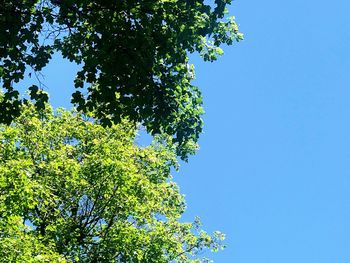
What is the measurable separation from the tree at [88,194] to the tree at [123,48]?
11253 mm

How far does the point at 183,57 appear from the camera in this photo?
12.2 metres

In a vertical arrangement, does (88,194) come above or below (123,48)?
above

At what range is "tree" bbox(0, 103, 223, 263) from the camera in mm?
24969

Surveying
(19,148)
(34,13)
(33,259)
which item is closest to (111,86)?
(34,13)

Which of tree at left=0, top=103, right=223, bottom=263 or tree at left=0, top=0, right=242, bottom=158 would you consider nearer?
tree at left=0, top=0, right=242, bottom=158

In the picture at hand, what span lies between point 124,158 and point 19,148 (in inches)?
267

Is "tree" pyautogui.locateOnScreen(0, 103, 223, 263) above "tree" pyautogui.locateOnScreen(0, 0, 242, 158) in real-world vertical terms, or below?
above

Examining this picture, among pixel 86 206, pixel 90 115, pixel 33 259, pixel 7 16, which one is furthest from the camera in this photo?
pixel 90 115

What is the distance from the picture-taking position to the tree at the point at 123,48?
438 inches

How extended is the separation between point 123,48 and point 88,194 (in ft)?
58.7

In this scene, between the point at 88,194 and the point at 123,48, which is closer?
the point at 123,48

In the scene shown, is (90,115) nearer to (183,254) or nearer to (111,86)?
(183,254)

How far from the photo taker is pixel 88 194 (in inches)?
1099

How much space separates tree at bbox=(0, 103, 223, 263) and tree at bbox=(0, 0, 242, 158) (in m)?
11.3
